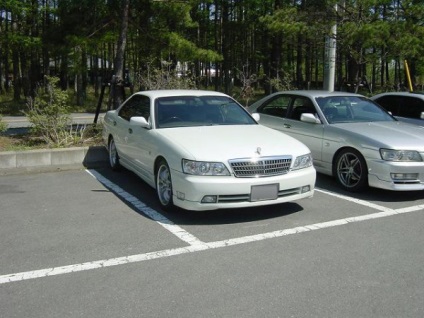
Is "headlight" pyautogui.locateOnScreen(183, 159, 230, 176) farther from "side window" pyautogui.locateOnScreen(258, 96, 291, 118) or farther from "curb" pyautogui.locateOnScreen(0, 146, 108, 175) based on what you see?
"curb" pyautogui.locateOnScreen(0, 146, 108, 175)

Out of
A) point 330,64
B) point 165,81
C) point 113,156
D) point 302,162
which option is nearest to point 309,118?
point 302,162

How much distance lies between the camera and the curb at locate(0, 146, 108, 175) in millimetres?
7816

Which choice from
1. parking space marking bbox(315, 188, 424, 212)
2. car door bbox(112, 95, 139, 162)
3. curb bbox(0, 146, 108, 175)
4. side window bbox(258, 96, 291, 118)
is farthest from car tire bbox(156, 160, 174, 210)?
side window bbox(258, 96, 291, 118)

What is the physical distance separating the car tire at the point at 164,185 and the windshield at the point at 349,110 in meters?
3.07

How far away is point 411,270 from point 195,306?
1.95 m

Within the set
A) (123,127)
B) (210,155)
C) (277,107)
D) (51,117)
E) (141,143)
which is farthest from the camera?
(51,117)

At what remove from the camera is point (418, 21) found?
15.1 metres

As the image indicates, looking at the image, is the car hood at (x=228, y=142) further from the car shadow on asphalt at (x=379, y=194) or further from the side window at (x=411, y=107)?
the side window at (x=411, y=107)

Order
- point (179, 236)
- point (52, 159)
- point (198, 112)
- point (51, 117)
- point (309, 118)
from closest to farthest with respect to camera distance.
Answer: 1. point (179, 236)
2. point (198, 112)
3. point (309, 118)
4. point (52, 159)
5. point (51, 117)

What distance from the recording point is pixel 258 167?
202 inches

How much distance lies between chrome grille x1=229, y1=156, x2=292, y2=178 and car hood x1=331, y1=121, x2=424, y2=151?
6.04 feet

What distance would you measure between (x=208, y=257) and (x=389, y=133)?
376cm

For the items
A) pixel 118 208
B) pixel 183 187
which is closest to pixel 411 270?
pixel 183 187

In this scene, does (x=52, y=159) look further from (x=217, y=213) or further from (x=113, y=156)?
(x=217, y=213)
